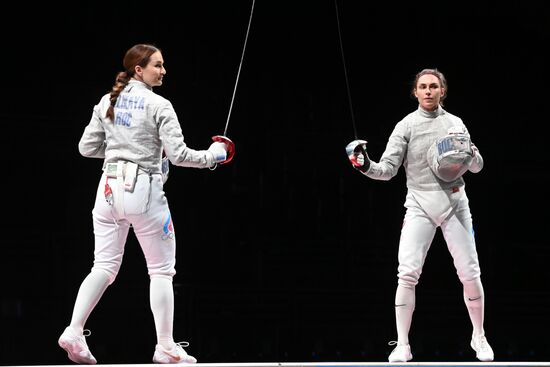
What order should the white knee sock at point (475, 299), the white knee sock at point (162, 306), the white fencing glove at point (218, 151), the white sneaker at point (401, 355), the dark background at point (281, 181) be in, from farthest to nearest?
the dark background at point (281, 181)
the white knee sock at point (475, 299)
the white sneaker at point (401, 355)
the white fencing glove at point (218, 151)
the white knee sock at point (162, 306)

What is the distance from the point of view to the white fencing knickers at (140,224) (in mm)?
3104

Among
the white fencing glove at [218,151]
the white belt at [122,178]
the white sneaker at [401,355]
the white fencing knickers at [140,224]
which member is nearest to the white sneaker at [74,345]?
the white fencing knickers at [140,224]

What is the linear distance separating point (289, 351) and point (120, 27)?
225 centimetres

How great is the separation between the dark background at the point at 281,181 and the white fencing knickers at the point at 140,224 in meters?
1.91

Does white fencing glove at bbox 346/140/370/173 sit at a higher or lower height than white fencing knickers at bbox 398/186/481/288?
higher

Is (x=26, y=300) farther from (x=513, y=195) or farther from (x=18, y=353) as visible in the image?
(x=513, y=195)

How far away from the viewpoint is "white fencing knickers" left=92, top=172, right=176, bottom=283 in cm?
310

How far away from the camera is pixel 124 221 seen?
3.18m

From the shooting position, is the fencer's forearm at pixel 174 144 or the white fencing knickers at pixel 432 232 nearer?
the fencer's forearm at pixel 174 144

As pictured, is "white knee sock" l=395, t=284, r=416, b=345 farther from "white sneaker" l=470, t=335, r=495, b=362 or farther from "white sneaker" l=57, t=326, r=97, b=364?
"white sneaker" l=57, t=326, r=97, b=364

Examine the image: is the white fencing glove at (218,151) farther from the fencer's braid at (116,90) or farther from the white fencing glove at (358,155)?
the white fencing glove at (358,155)

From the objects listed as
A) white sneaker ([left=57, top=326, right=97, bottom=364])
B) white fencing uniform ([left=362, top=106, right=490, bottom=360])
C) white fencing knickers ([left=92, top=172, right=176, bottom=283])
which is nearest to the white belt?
white fencing knickers ([left=92, top=172, right=176, bottom=283])

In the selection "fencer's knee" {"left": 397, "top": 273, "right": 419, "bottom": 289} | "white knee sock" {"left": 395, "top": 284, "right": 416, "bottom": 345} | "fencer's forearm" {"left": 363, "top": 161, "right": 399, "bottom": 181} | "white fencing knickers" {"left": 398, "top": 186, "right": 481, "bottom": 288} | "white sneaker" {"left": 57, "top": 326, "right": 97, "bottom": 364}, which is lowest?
"white sneaker" {"left": 57, "top": 326, "right": 97, "bottom": 364}

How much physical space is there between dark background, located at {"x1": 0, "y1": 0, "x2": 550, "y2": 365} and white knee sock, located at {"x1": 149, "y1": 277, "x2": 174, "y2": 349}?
1.87 metres
